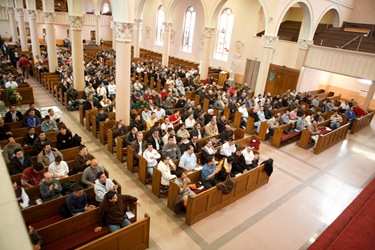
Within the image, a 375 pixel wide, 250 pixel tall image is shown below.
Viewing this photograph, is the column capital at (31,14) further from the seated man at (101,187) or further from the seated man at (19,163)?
the seated man at (101,187)

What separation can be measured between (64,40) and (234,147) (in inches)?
1072

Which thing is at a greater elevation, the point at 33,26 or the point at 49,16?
the point at 49,16

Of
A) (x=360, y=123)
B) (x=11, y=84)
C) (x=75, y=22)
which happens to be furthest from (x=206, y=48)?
(x=11, y=84)

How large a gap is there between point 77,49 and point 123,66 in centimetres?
461

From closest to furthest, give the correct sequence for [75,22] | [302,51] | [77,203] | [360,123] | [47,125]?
1. [77,203]
2. [47,125]
3. [75,22]
4. [360,123]
5. [302,51]

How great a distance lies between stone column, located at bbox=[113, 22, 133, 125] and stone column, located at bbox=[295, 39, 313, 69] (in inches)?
458

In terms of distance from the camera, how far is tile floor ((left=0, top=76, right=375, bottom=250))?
5.56 m

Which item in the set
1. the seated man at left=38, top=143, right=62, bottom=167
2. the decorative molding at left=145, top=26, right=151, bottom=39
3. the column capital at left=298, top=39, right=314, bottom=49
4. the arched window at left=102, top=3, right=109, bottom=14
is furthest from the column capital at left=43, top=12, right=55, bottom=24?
the arched window at left=102, top=3, right=109, bottom=14

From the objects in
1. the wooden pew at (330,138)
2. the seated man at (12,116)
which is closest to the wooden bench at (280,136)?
the wooden pew at (330,138)

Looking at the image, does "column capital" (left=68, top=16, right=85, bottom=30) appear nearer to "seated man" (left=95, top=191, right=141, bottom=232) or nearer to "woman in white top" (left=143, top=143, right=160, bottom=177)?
"woman in white top" (left=143, top=143, right=160, bottom=177)

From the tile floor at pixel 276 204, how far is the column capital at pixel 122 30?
356 cm

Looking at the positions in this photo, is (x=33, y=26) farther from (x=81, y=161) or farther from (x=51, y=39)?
(x=81, y=161)

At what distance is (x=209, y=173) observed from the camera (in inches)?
254

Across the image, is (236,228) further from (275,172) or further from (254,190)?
→ (275,172)
